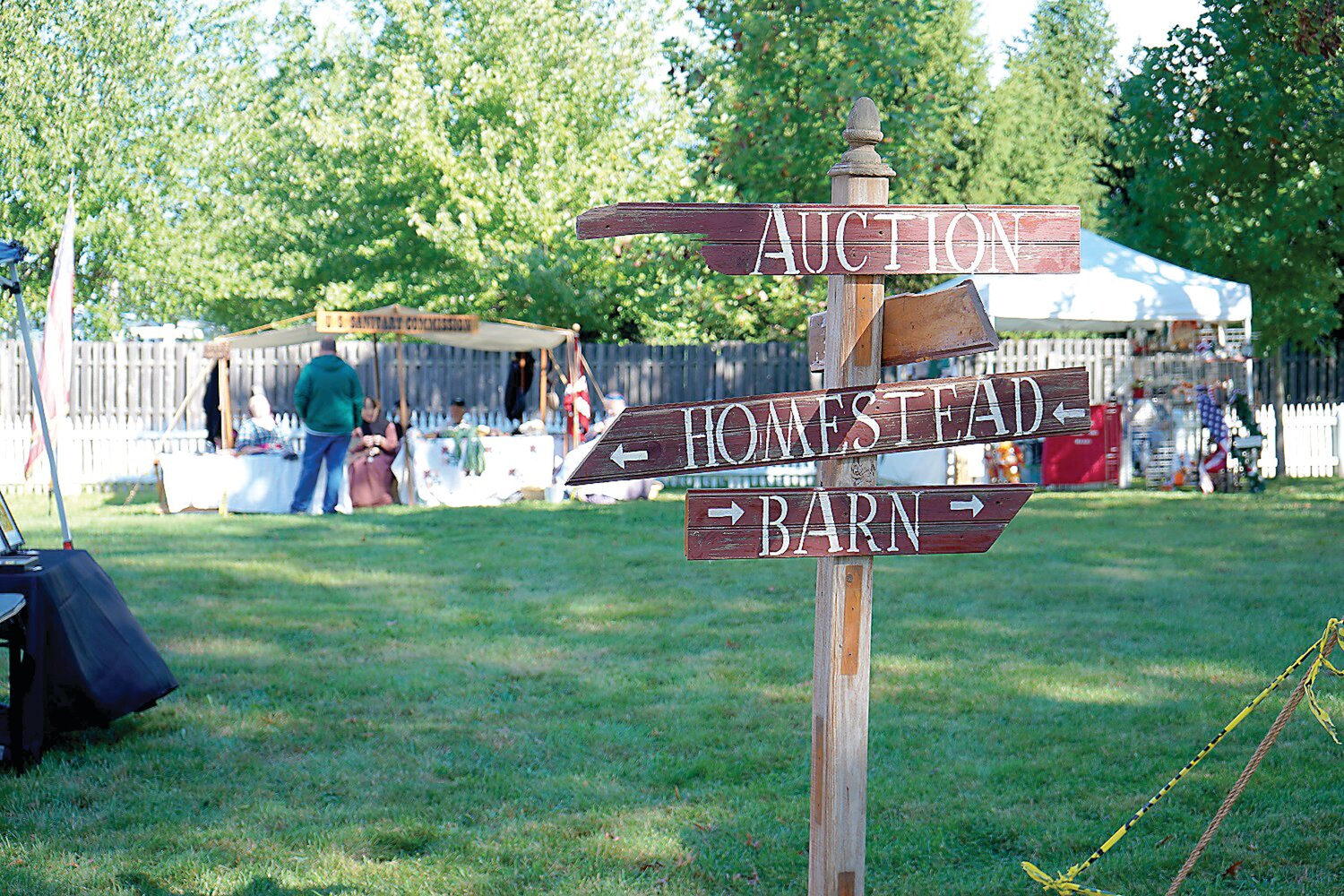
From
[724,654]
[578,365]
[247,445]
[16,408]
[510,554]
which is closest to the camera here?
[724,654]

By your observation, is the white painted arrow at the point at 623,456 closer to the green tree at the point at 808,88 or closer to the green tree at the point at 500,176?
the green tree at the point at 808,88

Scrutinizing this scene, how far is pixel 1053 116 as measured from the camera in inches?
1373

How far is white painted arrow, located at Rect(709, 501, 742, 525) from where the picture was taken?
10.4 feet

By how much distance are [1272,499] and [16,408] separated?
16.6 m

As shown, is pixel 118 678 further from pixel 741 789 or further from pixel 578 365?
pixel 578 365

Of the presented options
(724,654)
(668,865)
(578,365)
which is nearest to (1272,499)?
(578,365)

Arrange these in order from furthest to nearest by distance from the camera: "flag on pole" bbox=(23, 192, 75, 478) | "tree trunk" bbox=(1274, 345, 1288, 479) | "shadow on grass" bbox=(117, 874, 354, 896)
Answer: "tree trunk" bbox=(1274, 345, 1288, 479)
"flag on pole" bbox=(23, 192, 75, 478)
"shadow on grass" bbox=(117, 874, 354, 896)

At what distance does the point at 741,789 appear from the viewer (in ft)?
16.4

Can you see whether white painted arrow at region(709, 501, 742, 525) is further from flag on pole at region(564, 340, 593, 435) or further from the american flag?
the american flag

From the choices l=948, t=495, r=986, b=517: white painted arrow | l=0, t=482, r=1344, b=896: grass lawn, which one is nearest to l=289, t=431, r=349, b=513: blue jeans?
l=0, t=482, r=1344, b=896: grass lawn

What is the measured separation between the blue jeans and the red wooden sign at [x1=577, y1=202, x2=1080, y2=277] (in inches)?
467

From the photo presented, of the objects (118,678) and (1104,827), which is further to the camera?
(118,678)

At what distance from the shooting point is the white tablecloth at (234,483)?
571 inches

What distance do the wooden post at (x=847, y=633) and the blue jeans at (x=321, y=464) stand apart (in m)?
11.9
